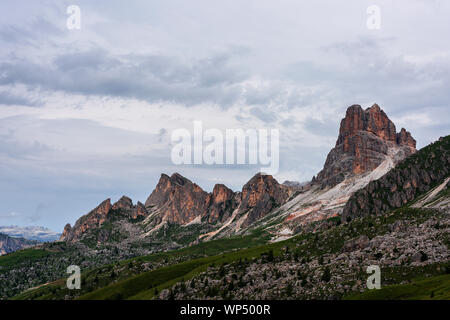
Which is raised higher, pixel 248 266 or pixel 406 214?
pixel 406 214

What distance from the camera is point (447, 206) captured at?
195 m

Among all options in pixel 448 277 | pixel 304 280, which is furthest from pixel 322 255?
pixel 448 277

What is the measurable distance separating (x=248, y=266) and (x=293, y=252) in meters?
23.1

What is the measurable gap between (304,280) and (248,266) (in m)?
48.6

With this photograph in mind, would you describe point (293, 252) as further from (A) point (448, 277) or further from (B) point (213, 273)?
(A) point (448, 277)
